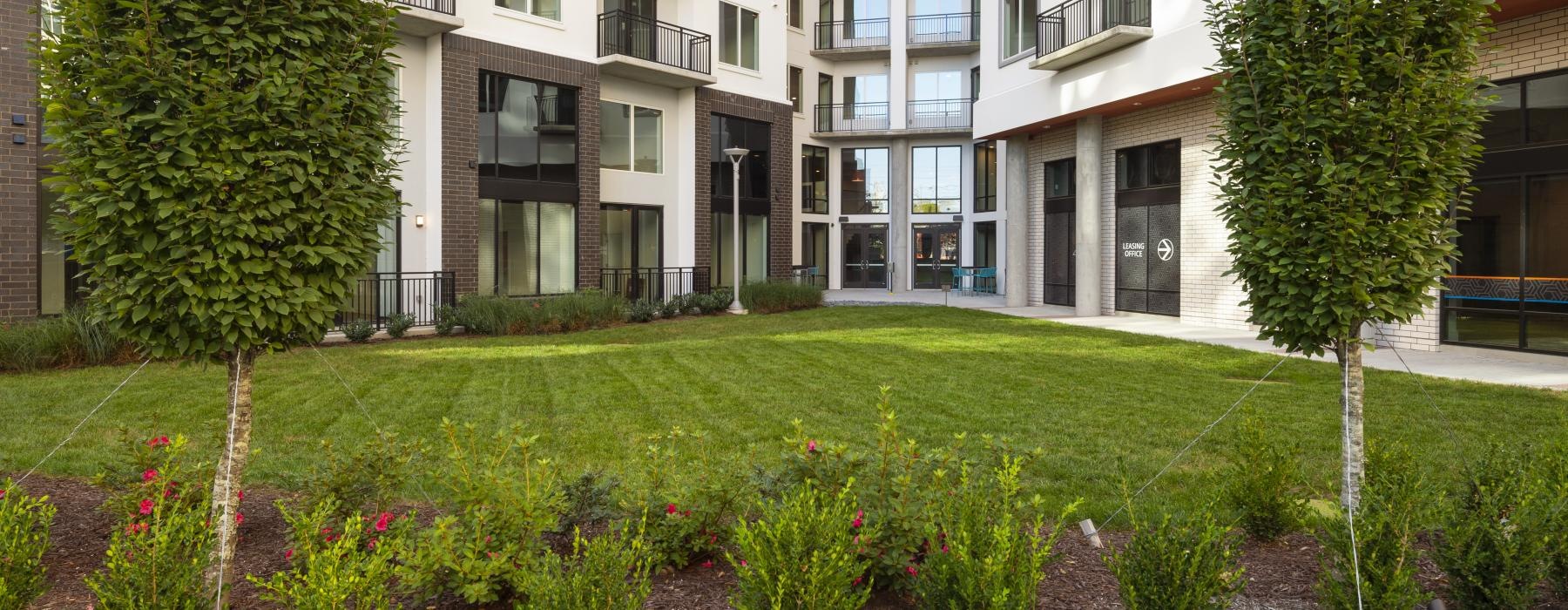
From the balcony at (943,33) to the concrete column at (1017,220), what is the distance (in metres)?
9.87

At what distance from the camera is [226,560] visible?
3.69m

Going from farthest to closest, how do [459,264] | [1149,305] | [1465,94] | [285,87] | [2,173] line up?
[1149,305]
[459,264]
[2,173]
[1465,94]
[285,87]

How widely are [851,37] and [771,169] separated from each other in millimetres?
10408

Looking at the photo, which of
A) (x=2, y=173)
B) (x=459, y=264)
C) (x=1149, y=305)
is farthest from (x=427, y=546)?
(x=1149, y=305)

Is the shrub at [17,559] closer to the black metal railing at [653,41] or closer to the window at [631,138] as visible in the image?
the black metal railing at [653,41]

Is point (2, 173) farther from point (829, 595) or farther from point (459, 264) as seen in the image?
point (829, 595)

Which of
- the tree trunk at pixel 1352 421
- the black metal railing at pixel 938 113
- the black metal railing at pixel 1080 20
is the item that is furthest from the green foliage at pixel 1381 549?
the black metal railing at pixel 938 113

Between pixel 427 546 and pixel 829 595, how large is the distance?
1.47 m

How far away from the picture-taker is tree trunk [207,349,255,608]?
3.68 meters

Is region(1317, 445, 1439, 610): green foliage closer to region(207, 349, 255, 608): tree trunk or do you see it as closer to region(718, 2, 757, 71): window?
region(207, 349, 255, 608): tree trunk

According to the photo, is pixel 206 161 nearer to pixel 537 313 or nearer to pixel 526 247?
pixel 537 313

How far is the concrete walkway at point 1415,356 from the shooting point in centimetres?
1026

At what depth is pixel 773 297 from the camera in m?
22.4

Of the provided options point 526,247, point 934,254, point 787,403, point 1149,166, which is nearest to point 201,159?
point 787,403
